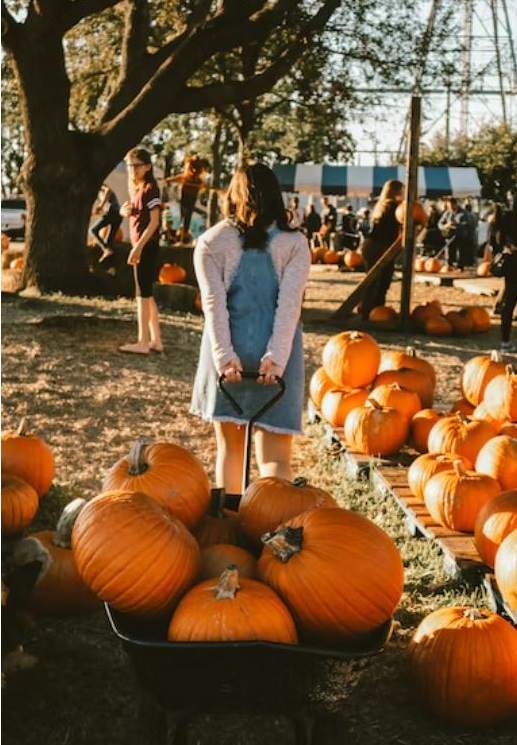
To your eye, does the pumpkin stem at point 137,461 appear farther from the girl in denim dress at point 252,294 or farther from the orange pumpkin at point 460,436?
the orange pumpkin at point 460,436

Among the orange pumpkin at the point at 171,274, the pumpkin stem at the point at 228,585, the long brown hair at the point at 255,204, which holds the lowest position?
the orange pumpkin at the point at 171,274

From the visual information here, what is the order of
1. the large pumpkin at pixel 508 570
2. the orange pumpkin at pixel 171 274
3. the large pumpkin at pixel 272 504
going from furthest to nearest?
the orange pumpkin at pixel 171 274, the large pumpkin at pixel 508 570, the large pumpkin at pixel 272 504

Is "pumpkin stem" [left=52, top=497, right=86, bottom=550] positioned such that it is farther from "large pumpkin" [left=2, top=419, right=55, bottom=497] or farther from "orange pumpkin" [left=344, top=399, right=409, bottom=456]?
"orange pumpkin" [left=344, top=399, right=409, bottom=456]

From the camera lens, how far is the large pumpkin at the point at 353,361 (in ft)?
20.3

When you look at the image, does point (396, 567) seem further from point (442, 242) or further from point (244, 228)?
point (442, 242)

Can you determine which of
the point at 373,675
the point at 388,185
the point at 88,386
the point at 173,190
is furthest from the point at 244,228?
the point at 173,190

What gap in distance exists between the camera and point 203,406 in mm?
4164

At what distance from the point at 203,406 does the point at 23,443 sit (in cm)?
83

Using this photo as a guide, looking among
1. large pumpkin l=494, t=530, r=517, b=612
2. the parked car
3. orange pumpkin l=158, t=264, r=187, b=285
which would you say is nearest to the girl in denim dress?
large pumpkin l=494, t=530, r=517, b=612

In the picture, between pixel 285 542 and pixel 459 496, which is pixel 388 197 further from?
pixel 285 542

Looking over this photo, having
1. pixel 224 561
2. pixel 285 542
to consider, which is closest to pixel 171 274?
pixel 224 561

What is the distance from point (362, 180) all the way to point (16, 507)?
25.5m

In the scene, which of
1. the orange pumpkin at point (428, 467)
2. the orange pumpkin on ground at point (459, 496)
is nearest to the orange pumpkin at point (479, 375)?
the orange pumpkin at point (428, 467)

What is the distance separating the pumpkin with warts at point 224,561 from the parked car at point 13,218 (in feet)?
110
